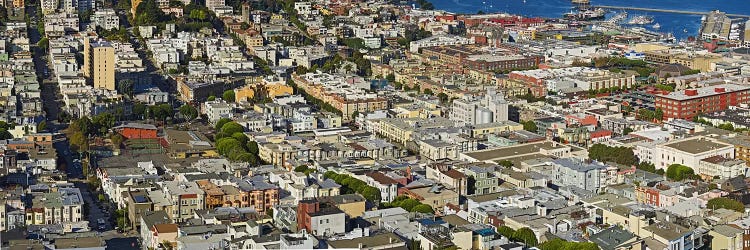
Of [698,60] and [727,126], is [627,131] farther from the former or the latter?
[698,60]

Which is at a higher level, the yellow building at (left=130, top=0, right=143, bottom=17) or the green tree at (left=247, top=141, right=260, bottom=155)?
the yellow building at (left=130, top=0, right=143, bottom=17)

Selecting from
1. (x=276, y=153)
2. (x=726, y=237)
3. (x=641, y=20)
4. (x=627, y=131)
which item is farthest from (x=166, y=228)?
(x=641, y=20)

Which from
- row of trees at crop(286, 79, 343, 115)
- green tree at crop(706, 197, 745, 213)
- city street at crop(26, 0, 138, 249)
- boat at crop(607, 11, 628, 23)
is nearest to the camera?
city street at crop(26, 0, 138, 249)

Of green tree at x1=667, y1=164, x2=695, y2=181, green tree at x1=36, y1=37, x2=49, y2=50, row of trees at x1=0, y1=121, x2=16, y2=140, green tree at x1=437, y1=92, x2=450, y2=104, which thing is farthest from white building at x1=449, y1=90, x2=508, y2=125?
green tree at x1=36, y1=37, x2=49, y2=50

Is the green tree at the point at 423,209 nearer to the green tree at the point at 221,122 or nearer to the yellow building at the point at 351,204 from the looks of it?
the yellow building at the point at 351,204

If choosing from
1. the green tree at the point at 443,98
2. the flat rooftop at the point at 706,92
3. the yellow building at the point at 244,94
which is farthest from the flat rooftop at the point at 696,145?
the yellow building at the point at 244,94

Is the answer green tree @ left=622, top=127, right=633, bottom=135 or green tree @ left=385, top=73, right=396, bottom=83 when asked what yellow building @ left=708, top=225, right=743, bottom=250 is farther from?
green tree @ left=385, top=73, right=396, bottom=83
